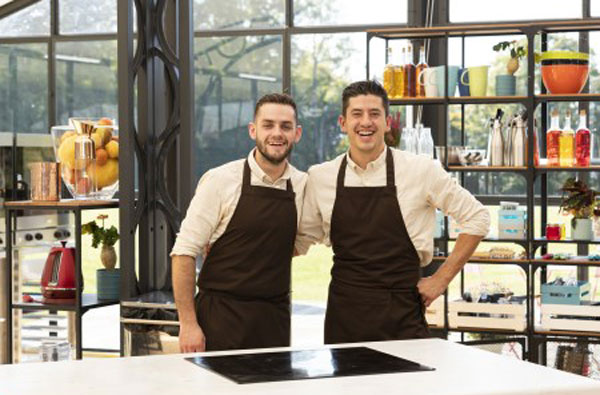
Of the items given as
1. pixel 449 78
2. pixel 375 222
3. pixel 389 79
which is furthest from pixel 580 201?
pixel 375 222

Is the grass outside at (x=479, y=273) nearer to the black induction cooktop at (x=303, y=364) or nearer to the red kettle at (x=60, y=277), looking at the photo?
the red kettle at (x=60, y=277)

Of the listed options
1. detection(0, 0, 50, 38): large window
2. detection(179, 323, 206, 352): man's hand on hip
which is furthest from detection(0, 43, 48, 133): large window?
detection(179, 323, 206, 352): man's hand on hip

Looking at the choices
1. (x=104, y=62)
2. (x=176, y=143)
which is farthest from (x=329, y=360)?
(x=104, y=62)

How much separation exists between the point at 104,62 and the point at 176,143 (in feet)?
9.08

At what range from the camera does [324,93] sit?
7238 millimetres

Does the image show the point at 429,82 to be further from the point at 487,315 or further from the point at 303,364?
the point at 303,364

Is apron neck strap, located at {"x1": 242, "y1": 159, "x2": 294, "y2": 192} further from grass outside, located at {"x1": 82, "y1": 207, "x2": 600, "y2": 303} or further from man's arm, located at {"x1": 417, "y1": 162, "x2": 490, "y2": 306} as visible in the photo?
grass outside, located at {"x1": 82, "y1": 207, "x2": 600, "y2": 303}

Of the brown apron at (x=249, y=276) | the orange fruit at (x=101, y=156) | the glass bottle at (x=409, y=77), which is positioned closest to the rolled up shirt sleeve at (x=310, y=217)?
the brown apron at (x=249, y=276)

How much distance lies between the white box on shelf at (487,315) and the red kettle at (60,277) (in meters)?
2.10

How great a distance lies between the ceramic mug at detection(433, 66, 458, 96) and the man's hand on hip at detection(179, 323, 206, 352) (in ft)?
8.46

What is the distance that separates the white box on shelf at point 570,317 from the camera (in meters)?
5.46

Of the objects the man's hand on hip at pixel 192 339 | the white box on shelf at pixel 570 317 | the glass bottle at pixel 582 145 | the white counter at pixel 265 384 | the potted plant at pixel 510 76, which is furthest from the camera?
the potted plant at pixel 510 76

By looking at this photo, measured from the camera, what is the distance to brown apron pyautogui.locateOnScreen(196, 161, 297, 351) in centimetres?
371

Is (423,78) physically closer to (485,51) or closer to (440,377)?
(485,51)
